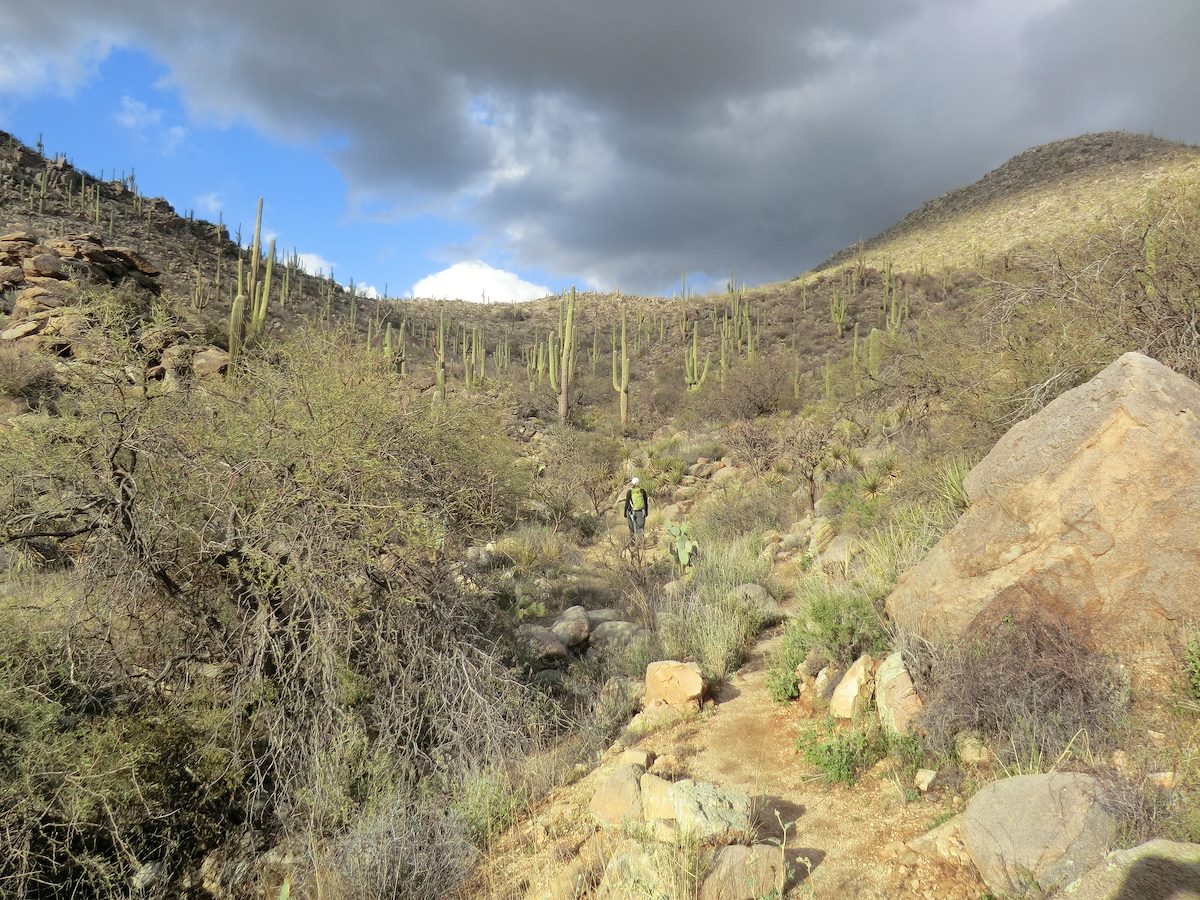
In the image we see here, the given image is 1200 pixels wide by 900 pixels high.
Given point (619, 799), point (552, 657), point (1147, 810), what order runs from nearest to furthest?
point (1147, 810)
point (619, 799)
point (552, 657)

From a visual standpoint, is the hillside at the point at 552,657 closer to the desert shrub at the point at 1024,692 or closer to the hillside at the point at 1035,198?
the desert shrub at the point at 1024,692

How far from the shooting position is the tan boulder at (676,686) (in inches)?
239

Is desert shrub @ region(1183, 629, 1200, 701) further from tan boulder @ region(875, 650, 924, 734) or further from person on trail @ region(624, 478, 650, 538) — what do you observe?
person on trail @ region(624, 478, 650, 538)

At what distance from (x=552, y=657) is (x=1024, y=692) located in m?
4.60

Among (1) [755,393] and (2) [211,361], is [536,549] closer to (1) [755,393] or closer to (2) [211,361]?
(2) [211,361]

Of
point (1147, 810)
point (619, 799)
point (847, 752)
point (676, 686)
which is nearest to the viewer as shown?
point (1147, 810)

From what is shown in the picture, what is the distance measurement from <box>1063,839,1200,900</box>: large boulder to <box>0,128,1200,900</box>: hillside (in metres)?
0.04

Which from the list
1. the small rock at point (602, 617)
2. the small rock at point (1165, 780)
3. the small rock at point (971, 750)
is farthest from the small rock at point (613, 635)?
the small rock at point (1165, 780)

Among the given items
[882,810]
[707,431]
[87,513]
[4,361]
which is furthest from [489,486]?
[707,431]

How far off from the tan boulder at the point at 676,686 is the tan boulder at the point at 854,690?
118 cm

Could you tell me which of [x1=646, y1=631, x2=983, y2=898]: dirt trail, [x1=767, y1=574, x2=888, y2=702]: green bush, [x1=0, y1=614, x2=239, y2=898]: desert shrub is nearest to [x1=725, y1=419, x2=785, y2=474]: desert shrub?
[x1=767, y1=574, x2=888, y2=702]: green bush

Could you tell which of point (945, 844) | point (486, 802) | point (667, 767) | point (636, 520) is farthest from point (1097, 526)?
point (636, 520)

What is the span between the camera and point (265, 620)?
5.20 metres

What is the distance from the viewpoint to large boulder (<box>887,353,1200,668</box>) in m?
4.37
